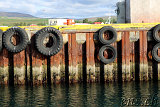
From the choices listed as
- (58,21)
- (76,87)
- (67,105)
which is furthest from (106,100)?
(58,21)

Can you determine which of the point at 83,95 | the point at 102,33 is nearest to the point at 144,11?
the point at 102,33

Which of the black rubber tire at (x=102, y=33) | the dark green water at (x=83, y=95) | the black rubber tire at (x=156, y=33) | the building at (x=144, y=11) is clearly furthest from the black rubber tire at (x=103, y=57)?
the building at (x=144, y=11)

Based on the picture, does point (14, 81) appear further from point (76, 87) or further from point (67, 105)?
point (67, 105)

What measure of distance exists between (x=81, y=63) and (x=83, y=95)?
9.74 ft

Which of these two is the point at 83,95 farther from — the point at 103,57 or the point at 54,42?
the point at 54,42

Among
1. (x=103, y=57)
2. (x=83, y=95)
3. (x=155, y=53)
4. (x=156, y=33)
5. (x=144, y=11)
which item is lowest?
(x=83, y=95)

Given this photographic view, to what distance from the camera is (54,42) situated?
52.8 ft

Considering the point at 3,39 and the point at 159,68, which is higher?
the point at 3,39

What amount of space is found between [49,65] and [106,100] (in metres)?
5.12

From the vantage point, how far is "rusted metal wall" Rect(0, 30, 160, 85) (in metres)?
16.1

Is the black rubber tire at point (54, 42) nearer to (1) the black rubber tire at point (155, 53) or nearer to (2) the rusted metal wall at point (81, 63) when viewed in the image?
(2) the rusted metal wall at point (81, 63)

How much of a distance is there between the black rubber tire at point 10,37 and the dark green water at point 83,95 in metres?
2.62

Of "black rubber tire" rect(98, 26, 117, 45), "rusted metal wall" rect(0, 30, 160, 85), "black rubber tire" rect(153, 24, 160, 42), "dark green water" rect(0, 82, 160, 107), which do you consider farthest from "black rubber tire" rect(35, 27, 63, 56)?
"black rubber tire" rect(153, 24, 160, 42)

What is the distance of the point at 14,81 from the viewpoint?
645 inches
